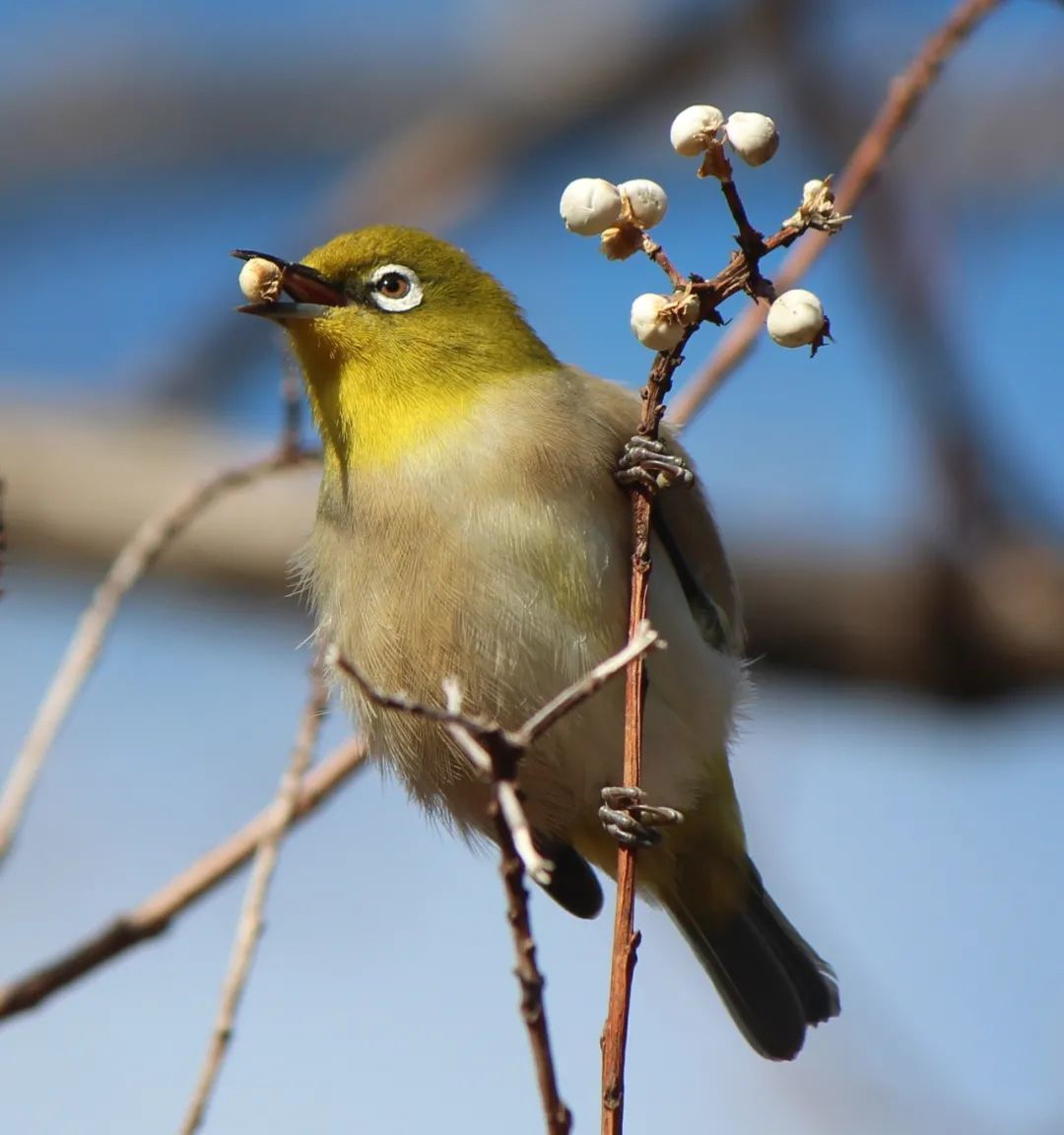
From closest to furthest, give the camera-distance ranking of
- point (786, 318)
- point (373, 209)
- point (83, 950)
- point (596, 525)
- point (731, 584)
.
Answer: point (786, 318), point (83, 950), point (596, 525), point (731, 584), point (373, 209)

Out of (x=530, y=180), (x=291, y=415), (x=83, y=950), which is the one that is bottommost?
(x=83, y=950)

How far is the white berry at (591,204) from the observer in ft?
7.05

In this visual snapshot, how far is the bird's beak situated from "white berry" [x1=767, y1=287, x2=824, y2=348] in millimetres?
1548

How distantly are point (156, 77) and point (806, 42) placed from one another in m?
5.40

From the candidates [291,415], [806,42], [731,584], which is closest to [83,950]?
[291,415]

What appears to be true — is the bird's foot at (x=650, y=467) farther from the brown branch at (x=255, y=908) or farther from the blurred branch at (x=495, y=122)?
the blurred branch at (x=495, y=122)

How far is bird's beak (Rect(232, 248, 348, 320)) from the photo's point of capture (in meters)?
3.42

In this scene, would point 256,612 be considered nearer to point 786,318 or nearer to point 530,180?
point 530,180

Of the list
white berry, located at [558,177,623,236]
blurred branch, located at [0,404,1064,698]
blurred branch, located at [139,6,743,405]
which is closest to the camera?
white berry, located at [558,177,623,236]

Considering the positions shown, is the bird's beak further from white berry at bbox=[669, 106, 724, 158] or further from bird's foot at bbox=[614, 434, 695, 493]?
white berry at bbox=[669, 106, 724, 158]

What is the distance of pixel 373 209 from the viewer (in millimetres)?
8023

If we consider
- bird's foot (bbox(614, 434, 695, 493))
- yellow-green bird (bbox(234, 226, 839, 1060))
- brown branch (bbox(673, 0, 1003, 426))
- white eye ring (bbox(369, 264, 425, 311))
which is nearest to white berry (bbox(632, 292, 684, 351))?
bird's foot (bbox(614, 434, 695, 493))

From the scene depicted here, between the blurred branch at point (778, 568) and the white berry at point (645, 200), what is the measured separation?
4.05m

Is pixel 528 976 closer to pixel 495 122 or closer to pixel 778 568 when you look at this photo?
pixel 778 568
